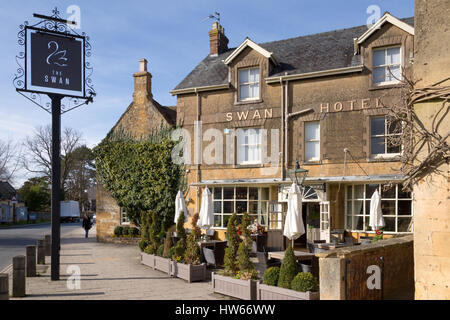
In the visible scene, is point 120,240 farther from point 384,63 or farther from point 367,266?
point 367,266

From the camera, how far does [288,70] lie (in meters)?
19.7

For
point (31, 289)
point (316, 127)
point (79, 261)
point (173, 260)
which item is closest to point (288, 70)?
point (316, 127)

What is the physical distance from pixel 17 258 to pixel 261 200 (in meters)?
11.9

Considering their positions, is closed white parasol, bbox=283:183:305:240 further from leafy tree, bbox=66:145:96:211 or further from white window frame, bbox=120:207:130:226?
leafy tree, bbox=66:145:96:211

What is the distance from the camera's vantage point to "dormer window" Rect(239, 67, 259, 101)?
20344mm

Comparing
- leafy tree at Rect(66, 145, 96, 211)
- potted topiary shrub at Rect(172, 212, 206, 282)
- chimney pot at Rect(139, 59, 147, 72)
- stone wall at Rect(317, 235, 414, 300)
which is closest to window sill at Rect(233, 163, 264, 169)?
potted topiary shrub at Rect(172, 212, 206, 282)

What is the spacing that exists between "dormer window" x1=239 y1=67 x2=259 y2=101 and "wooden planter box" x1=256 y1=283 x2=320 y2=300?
12641 millimetres

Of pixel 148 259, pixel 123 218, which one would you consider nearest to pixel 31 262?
pixel 148 259

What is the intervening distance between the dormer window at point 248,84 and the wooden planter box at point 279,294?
12641mm

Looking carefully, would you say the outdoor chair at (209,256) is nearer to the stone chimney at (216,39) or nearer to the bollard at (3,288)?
the bollard at (3,288)

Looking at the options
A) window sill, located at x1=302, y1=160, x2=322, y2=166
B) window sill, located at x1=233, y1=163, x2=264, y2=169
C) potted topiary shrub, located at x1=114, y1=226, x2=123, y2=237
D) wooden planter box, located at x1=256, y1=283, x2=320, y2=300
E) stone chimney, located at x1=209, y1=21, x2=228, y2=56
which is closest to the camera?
wooden planter box, located at x1=256, y1=283, x2=320, y2=300

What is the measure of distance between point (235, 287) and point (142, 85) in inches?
660

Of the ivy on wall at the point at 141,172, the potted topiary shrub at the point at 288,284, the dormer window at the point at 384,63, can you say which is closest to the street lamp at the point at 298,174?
the dormer window at the point at 384,63

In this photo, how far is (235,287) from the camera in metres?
9.63
